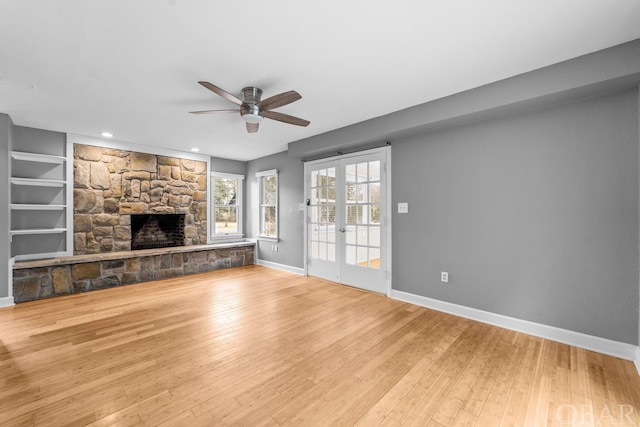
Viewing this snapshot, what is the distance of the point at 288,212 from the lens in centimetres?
558

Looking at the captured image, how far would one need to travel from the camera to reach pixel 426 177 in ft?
11.6

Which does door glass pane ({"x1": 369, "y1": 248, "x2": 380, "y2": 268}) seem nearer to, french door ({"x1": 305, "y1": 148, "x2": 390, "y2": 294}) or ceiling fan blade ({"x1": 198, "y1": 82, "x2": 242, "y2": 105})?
french door ({"x1": 305, "y1": 148, "x2": 390, "y2": 294})

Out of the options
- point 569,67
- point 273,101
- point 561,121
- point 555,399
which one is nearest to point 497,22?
point 569,67

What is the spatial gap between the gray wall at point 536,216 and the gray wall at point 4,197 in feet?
16.9

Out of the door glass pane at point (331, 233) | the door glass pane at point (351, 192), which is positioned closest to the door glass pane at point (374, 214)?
the door glass pane at point (351, 192)

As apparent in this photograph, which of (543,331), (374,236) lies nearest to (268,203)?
(374,236)

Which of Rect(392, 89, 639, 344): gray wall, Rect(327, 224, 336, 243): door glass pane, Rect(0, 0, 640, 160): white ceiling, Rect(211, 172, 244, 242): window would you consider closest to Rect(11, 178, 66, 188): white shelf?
Rect(0, 0, 640, 160): white ceiling

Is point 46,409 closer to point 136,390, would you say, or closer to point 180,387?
point 136,390

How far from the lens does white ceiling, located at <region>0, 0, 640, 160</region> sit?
1722mm

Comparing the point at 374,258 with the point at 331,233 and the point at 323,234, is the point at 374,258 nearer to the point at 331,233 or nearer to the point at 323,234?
the point at 331,233

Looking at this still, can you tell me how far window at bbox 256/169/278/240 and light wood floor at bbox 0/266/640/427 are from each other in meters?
2.83

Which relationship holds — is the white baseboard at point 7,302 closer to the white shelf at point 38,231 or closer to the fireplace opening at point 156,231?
the white shelf at point 38,231

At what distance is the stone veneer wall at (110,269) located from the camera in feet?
12.3

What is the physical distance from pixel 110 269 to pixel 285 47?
4.44m
